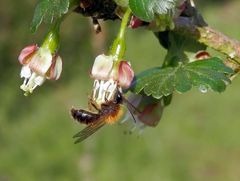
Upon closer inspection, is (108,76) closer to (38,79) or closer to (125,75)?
(125,75)

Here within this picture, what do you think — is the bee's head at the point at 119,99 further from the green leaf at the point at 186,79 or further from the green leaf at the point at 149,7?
the green leaf at the point at 149,7

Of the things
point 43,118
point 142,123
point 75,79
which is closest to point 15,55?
point 75,79

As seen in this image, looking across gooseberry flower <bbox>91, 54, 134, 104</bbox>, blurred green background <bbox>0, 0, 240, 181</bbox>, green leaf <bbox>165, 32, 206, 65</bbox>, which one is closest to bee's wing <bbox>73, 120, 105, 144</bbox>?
gooseberry flower <bbox>91, 54, 134, 104</bbox>

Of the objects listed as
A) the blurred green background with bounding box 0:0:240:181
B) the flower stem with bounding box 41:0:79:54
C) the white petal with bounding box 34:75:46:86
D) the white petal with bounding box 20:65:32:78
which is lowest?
the blurred green background with bounding box 0:0:240:181

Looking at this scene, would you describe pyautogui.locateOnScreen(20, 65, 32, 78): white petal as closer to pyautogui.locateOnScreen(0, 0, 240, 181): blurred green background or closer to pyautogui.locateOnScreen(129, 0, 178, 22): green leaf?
pyautogui.locateOnScreen(129, 0, 178, 22): green leaf

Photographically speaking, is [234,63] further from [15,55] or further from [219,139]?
[15,55]

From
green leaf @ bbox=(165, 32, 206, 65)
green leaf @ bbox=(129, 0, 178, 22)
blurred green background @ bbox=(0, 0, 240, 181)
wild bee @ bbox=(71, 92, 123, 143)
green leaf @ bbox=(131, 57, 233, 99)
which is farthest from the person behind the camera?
blurred green background @ bbox=(0, 0, 240, 181)
